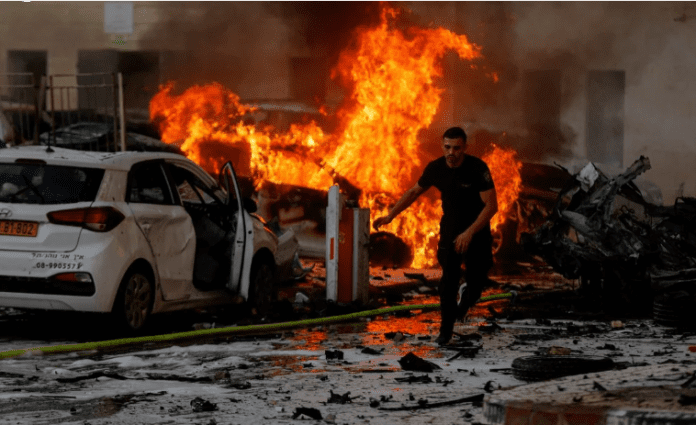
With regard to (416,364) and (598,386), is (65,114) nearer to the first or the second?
(416,364)

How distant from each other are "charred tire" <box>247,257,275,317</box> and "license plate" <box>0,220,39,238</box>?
8.69 ft

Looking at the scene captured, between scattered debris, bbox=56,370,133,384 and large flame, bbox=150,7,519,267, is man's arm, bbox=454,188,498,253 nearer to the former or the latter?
scattered debris, bbox=56,370,133,384

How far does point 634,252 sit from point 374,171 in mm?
9455

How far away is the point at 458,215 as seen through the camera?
880 centimetres

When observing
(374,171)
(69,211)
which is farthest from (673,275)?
(374,171)

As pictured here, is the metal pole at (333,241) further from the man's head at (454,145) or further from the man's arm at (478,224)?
the man's arm at (478,224)

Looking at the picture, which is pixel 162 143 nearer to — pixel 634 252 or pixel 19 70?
pixel 19 70

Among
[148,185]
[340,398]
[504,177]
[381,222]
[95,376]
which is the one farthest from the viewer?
[504,177]

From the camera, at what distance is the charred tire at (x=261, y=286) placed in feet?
35.7

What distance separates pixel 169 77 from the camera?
72.9 ft

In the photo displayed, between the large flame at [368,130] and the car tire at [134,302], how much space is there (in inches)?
403

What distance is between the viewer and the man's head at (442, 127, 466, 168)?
8742 mm

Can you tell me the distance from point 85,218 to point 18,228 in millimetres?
541

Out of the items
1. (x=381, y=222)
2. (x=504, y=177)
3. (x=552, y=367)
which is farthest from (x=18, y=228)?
(x=504, y=177)
